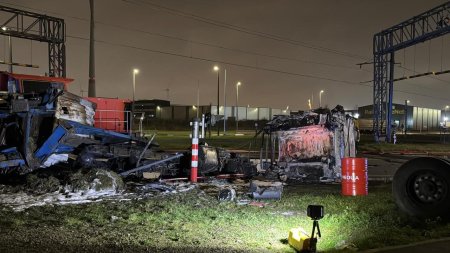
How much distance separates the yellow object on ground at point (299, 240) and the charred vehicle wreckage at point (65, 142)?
6438mm

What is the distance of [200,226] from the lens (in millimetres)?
7148

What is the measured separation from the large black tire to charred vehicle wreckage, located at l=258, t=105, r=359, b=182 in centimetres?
498

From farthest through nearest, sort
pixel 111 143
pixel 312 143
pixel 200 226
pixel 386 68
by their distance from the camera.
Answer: pixel 386 68, pixel 312 143, pixel 111 143, pixel 200 226

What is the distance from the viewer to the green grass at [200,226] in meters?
6.07

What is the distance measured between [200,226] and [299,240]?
6.08 feet

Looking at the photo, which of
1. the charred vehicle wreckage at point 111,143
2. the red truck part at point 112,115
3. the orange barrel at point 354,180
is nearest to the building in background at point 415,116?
the charred vehicle wreckage at point 111,143

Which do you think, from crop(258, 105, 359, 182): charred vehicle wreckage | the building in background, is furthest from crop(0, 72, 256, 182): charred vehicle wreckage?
the building in background

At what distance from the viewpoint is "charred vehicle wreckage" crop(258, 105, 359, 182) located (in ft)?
41.4

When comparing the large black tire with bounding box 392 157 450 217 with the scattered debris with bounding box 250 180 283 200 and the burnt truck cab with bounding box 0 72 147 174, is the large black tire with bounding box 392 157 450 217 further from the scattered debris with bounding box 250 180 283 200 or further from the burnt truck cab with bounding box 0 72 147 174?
the burnt truck cab with bounding box 0 72 147 174

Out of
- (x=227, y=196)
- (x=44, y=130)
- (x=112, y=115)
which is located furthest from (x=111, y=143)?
(x=227, y=196)

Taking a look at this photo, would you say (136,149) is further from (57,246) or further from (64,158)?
(57,246)

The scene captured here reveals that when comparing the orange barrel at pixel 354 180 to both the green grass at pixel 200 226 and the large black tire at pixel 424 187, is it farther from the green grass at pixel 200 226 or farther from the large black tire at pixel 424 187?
the large black tire at pixel 424 187

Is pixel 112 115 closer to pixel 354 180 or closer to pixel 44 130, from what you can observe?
pixel 44 130

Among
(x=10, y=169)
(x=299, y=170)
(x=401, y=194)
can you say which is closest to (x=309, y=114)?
(x=299, y=170)
